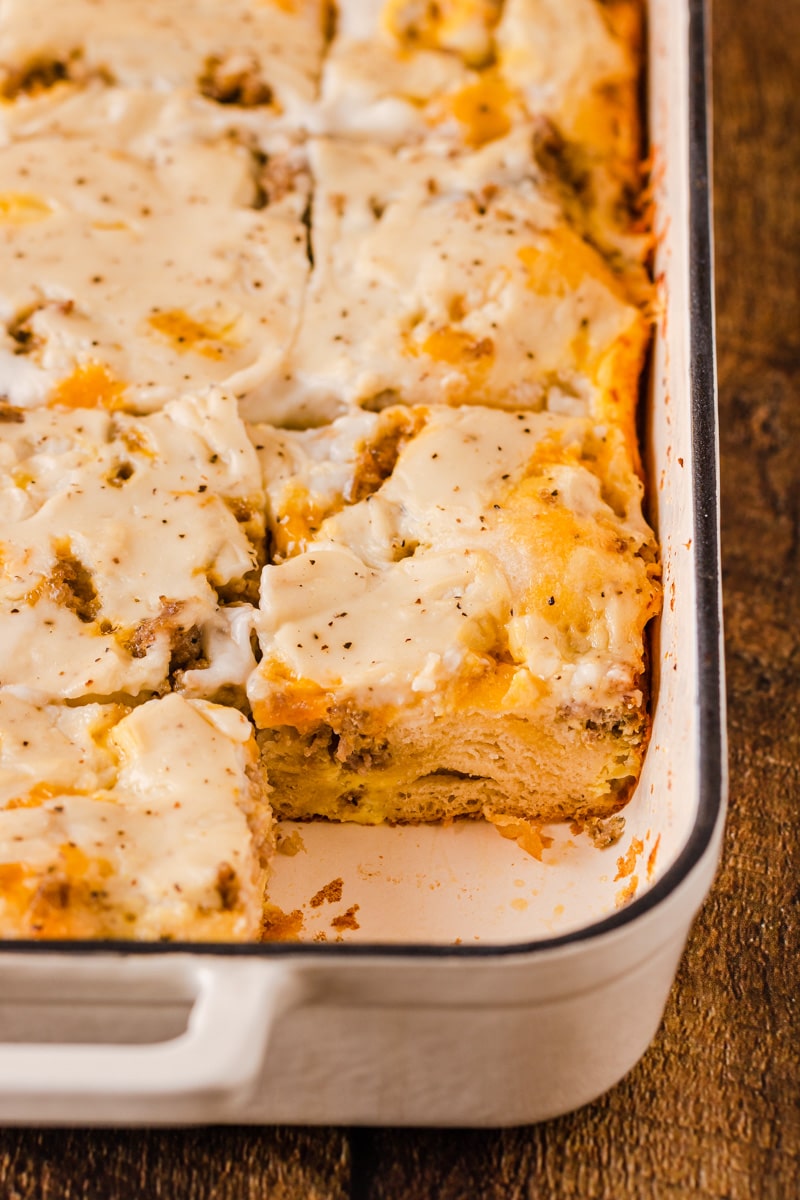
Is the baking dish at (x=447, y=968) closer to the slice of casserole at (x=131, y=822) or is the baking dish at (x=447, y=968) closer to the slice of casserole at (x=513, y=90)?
the slice of casserole at (x=131, y=822)

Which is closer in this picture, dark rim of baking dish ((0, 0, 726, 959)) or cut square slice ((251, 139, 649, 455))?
dark rim of baking dish ((0, 0, 726, 959))

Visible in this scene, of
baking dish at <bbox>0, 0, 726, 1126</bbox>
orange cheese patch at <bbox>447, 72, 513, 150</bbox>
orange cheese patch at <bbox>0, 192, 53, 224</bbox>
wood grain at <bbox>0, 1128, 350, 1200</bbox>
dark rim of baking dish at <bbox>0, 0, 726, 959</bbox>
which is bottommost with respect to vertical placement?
wood grain at <bbox>0, 1128, 350, 1200</bbox>

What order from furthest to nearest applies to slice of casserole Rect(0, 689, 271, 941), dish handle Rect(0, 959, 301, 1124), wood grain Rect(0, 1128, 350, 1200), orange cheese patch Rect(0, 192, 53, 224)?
orange cheese patch Rect(0, 192, 53, 224), wood grain Rect(0, 1128, 350, 1200), slice of casserole Rect(0, 689, 271, 941), dish handle Rect(0, 959, 301, 1124)

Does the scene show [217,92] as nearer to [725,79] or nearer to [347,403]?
[347,403]

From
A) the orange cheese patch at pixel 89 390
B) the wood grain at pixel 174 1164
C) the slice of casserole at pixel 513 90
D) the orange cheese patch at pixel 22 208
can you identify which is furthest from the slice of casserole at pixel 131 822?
the slice of casserole at pixel 513 90

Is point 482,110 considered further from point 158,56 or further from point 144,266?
point 144,266

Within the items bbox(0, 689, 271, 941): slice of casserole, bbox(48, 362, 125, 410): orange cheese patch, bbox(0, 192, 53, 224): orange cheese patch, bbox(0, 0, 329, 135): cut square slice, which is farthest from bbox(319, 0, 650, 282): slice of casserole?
bbox(0, 689, 271, 941): slice of casserole

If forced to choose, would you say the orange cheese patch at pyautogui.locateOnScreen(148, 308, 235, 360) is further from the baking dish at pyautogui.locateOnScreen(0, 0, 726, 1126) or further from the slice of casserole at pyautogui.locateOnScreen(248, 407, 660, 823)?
the baking dish at pyautogui.locateOnScreen(0, 0, 726, 1126)

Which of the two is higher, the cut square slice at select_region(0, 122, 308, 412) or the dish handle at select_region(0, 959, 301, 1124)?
the cut square slice at select_region(0, 122, 308, 412)
